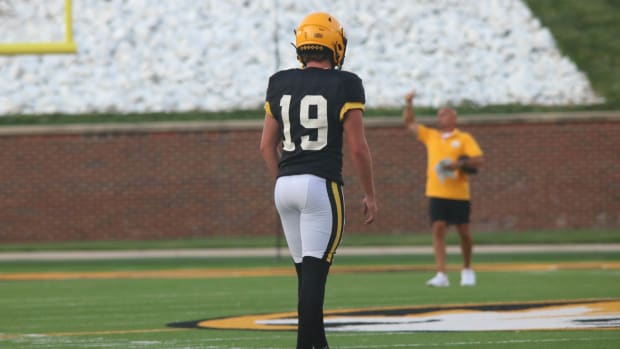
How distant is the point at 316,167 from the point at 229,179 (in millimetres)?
18653

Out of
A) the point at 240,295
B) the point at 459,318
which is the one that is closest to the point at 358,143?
the point at 459,318

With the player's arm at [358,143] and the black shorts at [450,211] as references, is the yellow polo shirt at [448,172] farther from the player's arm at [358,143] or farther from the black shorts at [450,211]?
the player's arm at [358,143]

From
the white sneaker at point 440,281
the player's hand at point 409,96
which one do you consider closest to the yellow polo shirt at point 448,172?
the player's hand at point 409,96

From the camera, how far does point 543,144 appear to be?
25141mm

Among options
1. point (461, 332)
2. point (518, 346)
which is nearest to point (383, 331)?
point (461, 332)

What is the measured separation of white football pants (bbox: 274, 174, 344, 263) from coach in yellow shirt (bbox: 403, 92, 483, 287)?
7.31 metres

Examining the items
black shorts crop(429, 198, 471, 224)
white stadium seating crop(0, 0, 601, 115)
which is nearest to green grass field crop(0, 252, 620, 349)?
black shorts crop(429, 198, 471, 224)

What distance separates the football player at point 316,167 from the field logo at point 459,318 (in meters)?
2.70

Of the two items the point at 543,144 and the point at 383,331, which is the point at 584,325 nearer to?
the point at 383,331

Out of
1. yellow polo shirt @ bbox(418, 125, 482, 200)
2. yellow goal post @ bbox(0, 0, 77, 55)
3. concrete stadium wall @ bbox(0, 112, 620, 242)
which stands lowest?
concrete stadium wall @ bbox(0, 112, 620, 242)

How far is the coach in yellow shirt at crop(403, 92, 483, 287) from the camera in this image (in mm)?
14188

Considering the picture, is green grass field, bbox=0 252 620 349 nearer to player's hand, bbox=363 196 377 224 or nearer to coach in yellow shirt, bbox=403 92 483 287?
coach in yellow shirt, bbox=403 92 483 287

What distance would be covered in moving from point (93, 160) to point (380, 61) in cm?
666

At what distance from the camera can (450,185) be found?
14328 mm
